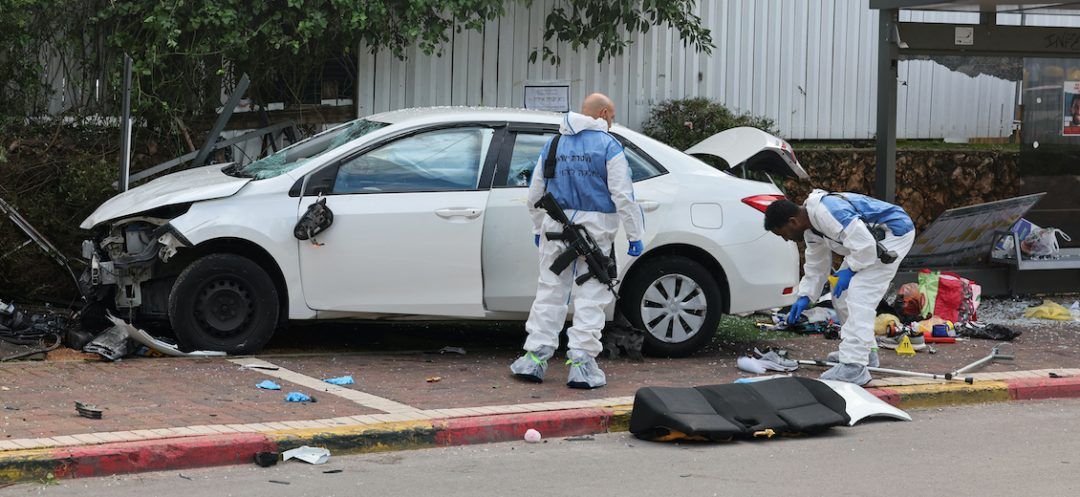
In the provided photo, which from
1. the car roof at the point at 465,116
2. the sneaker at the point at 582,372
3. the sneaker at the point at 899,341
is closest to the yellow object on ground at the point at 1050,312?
the sneaker at the point at 899,341

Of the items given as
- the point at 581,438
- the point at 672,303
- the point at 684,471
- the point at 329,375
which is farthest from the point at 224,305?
the point at 684,471

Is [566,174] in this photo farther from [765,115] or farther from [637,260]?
[765,115]

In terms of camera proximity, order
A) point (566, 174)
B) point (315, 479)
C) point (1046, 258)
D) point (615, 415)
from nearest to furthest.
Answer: point (315, 479), point (615, 415), point (566, 174), point (1046, 258)

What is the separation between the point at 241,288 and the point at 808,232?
3.59 m

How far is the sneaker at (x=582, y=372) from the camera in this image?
820 cm

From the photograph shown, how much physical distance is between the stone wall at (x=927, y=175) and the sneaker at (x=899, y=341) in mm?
3107

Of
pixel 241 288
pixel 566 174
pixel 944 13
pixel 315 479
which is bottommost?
pixel 315 479

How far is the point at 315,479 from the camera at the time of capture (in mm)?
6254

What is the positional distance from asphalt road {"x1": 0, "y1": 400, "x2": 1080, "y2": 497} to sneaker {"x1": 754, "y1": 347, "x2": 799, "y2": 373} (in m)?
1.49

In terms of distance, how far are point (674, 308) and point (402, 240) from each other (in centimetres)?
194

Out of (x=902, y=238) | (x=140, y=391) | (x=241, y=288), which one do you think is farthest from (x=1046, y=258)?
(x=140, y=391)

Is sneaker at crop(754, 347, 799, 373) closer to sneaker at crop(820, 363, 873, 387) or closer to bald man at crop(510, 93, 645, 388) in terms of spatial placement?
sneaker at crop(820, 363, 873, 387)

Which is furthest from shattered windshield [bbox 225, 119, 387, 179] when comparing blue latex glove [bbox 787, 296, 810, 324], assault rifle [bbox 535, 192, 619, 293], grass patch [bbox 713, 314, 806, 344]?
grass patch [bbox 713, 314, 806, 344]

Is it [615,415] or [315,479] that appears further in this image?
[615,415]
